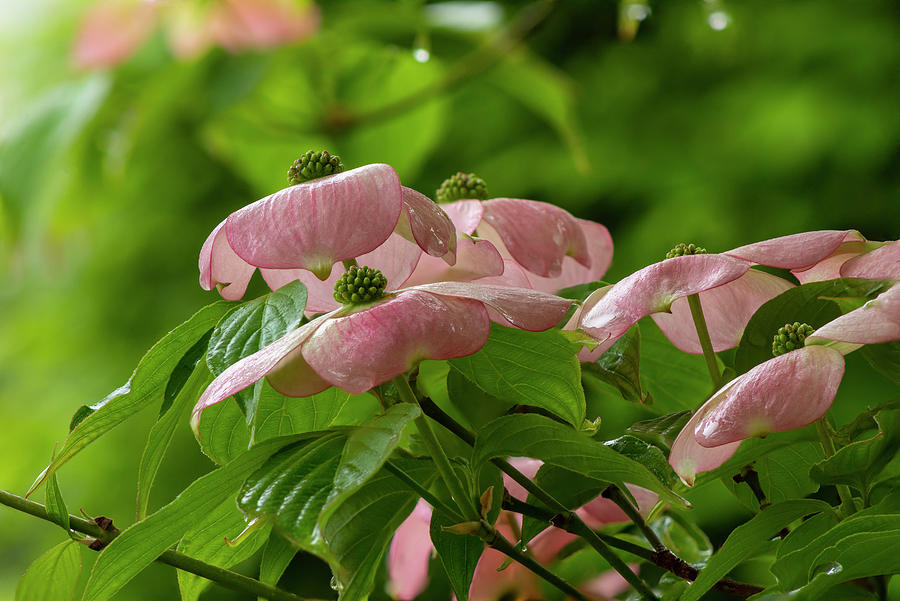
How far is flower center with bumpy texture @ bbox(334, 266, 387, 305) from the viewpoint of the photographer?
166mm

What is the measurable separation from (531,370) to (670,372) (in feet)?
0.22

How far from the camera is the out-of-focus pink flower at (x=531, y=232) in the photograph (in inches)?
8.1

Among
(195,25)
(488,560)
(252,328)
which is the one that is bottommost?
(488,560)

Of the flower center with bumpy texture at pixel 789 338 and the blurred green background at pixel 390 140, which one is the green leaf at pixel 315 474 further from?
the blurred green background at pixel 390 140

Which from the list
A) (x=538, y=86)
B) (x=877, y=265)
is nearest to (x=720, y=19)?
(x=538, y=86)

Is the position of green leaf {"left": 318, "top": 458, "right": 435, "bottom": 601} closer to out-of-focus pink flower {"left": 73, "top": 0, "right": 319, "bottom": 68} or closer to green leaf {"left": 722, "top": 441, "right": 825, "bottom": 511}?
green leaf {"left": 722, "top": 441, "right": 825, "bottom": 511}

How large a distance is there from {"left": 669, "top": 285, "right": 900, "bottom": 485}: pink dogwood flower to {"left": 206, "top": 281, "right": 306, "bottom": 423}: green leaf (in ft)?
0.25

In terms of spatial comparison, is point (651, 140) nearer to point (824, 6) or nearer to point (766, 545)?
point (824, 6)

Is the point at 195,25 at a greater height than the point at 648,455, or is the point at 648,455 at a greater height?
the point at 195,25

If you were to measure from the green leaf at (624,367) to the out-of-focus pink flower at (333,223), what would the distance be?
5cm

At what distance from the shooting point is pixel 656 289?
168 mm

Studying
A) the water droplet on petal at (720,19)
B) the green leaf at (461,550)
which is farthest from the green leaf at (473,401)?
the water droplet on petal at (720,19)

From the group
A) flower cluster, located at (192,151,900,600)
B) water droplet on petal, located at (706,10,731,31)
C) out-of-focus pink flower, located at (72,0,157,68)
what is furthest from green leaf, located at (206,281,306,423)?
out-of-focus pink flower, located at (72,0,157,68)

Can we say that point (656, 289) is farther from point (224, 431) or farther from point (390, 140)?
point (390, 140)
